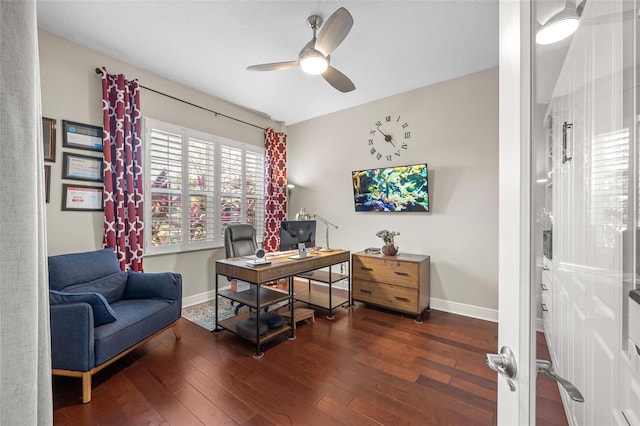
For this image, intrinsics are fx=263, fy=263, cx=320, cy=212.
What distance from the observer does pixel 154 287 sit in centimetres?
248

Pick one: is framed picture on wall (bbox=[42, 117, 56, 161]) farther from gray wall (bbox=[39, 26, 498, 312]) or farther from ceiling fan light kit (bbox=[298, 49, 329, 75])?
ceiling fan light kit (bbox=[298, 49, 329, 75])

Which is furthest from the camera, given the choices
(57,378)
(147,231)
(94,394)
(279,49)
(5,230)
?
(147,231)

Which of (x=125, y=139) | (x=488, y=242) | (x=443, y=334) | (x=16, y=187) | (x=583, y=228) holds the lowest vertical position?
(x=443, y=334)

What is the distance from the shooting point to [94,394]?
1810 millimetres

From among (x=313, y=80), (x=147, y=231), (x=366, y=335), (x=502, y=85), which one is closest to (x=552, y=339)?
(x=502, y=85)

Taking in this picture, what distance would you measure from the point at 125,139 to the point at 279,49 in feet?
6.25

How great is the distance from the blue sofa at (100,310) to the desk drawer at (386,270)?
206 cm

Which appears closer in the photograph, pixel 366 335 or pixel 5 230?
pixel 5 230

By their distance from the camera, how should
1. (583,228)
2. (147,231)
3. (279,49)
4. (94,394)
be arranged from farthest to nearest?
(147,231) → (279,49) → (94,394) → (583,228)

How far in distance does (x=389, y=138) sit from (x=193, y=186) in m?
2.76

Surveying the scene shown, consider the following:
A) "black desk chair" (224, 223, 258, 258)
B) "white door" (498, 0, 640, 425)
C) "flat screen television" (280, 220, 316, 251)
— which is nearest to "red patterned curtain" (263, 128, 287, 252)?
"black desk chair" (224, 223, 258, 258)

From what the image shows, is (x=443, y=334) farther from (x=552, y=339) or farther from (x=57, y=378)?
(x=57, y=378)

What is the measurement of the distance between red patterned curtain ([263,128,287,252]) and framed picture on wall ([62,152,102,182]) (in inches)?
89.1

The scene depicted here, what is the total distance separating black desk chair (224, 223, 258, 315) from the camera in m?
3.34
